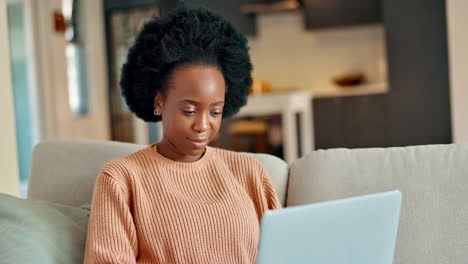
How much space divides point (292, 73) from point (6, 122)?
5.29m

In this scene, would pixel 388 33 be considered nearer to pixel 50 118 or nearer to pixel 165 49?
pixel 50 118

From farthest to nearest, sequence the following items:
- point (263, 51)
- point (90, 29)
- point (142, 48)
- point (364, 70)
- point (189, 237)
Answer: point (263, 51), point (364, 70), point (90, 29), point (142, 48), point (189, 237)

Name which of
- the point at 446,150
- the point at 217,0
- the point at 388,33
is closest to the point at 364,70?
the point at 388,33

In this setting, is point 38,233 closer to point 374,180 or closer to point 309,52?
point 374,180

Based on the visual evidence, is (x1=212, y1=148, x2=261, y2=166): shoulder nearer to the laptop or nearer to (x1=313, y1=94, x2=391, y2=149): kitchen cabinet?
the laptop

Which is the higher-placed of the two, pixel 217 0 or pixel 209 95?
pixel 217 0

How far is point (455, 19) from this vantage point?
13.4 feet

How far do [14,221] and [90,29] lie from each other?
208 inches

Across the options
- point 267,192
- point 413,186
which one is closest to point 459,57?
point 413,186

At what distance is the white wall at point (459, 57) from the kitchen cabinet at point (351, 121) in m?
1.96

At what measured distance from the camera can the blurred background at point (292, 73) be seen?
5.08m

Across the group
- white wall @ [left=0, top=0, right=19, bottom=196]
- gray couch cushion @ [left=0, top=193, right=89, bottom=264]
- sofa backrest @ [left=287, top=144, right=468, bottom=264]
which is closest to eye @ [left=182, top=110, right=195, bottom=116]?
gray couch cushion @ [left=0, top=193, right=89, bottom=264]

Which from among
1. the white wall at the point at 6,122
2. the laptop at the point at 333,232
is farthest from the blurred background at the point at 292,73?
the laptop at the point at 333,232

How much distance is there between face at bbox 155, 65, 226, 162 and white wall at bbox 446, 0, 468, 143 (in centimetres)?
307
